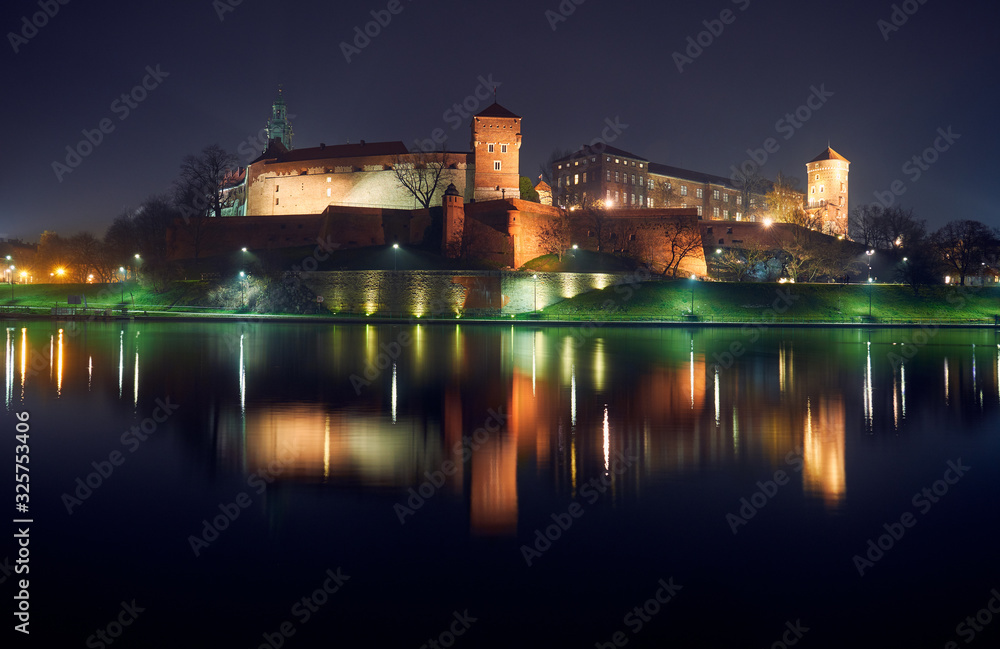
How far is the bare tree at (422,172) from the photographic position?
60.0 meters

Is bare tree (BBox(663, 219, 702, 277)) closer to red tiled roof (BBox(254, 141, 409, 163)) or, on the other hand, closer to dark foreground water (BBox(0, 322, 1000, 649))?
red tiled roof (BBox(254, 141, 409, 163))

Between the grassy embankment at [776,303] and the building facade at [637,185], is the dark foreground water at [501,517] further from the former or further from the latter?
the building facade at [637,185]

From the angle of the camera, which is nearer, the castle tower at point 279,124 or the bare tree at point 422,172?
the bare tree at point 422,172

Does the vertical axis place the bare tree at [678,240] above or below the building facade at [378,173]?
below

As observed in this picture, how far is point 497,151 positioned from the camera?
186 ft

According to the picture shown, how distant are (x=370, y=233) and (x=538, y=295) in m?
14.6

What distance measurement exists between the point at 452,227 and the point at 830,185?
53.9 m

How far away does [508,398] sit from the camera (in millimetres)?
11625

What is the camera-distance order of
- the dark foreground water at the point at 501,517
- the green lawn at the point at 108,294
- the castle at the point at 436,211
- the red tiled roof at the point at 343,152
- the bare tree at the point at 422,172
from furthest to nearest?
the red tiled roof at the point at 343,152, the bare tree at the point at 422,172, the castle at the point at 436,211, the green lawn at the point at 108,294, the dark foreground water at the point at 501,517

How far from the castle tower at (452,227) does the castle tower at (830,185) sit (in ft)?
158

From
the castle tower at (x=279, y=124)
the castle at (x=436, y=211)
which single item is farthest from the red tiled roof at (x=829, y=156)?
the castle tower at (x=279, y=124)

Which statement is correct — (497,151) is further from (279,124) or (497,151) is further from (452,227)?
(279,124)

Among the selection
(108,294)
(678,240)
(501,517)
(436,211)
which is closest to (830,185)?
(678,240)

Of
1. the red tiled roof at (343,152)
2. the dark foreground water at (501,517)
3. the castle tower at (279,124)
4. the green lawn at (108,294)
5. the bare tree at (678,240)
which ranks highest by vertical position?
the castle tower at (279,124)
